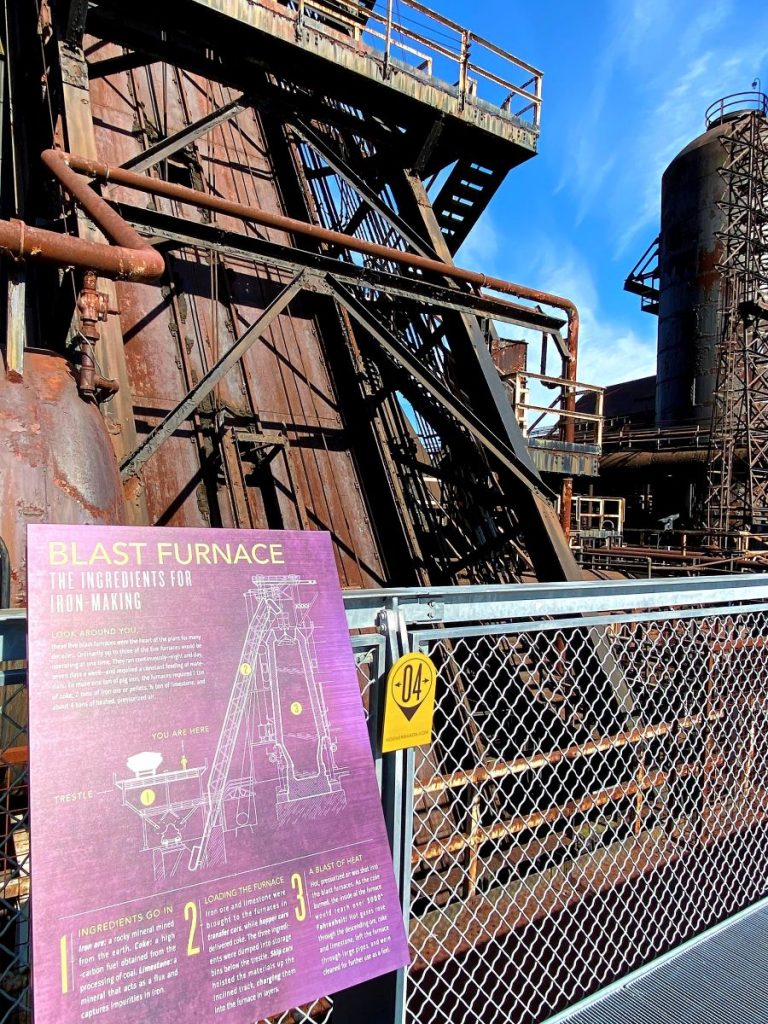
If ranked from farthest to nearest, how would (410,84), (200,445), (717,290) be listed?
(717,290) < (410,84) < (200,445)

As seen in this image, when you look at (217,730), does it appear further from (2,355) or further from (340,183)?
(340,183)

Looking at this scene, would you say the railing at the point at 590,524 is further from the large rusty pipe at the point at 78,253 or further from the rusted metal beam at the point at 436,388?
the large rusty pipe at the point at 78,253

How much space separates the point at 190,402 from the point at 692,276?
28611 millimetres

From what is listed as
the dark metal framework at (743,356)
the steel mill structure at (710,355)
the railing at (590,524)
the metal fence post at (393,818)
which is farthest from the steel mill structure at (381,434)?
the dark metal framework at (743,356)

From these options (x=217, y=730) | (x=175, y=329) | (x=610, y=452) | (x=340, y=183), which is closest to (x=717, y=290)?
(x=610, y=452)

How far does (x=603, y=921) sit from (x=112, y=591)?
371 cm

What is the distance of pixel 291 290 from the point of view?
5387 mm

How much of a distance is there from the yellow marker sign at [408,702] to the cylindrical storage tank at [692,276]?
92.1 ft

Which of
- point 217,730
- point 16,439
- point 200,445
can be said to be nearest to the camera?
point 217,730

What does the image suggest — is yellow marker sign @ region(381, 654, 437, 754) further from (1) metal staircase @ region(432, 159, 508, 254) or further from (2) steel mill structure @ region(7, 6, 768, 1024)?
(1) metal staircase @ region(432, 159, 508, 254)

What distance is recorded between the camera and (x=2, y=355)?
10.3 feet

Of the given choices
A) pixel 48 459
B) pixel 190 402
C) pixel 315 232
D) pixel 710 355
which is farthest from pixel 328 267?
pixel 710 355

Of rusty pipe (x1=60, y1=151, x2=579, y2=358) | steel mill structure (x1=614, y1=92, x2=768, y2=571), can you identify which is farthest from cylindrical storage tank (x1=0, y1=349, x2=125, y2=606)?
steel mill structure (x1=614, y1=92, x2=768, y2=571)

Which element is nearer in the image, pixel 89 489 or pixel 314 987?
pixel 314 987
